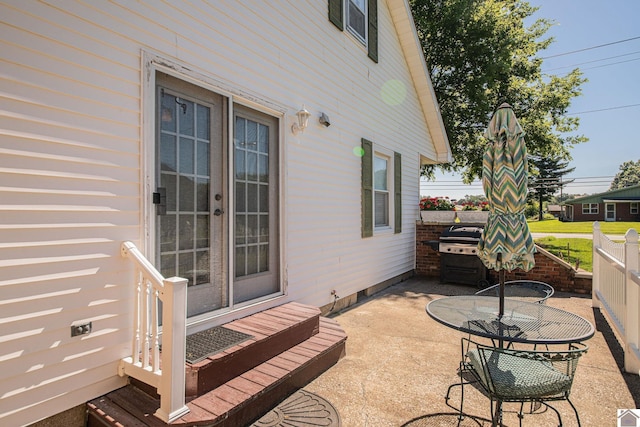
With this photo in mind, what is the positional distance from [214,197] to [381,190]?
13.6 feet

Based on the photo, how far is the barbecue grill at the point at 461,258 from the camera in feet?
22.1

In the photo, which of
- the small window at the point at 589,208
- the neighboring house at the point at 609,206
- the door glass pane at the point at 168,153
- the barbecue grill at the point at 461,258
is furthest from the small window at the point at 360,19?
the small window at the point at 589,208

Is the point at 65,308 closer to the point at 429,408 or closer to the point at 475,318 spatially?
the point at 429,408

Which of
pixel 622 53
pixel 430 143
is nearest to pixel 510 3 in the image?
pixel 430 143

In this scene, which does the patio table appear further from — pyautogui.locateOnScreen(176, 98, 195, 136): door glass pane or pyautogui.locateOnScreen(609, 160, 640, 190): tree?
pyautogui.locateOnScreen(609, 160, 640, 190): tree

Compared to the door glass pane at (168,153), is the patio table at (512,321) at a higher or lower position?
lower

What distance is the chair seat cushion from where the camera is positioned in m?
1.91

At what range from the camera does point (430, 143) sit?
9.03 meters

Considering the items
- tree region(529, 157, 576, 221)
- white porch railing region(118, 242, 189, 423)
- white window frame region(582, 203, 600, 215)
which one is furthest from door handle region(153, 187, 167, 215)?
tree region(529, 157, 576, 221)

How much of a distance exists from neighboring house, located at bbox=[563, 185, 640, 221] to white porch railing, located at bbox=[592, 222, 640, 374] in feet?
137

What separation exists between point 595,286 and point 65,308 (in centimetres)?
667

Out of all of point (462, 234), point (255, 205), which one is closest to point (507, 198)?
point (255, 205)

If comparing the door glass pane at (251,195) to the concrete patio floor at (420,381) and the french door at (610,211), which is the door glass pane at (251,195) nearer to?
the concrete patio floor at (420,381)

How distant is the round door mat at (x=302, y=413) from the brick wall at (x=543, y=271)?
17.6ft
